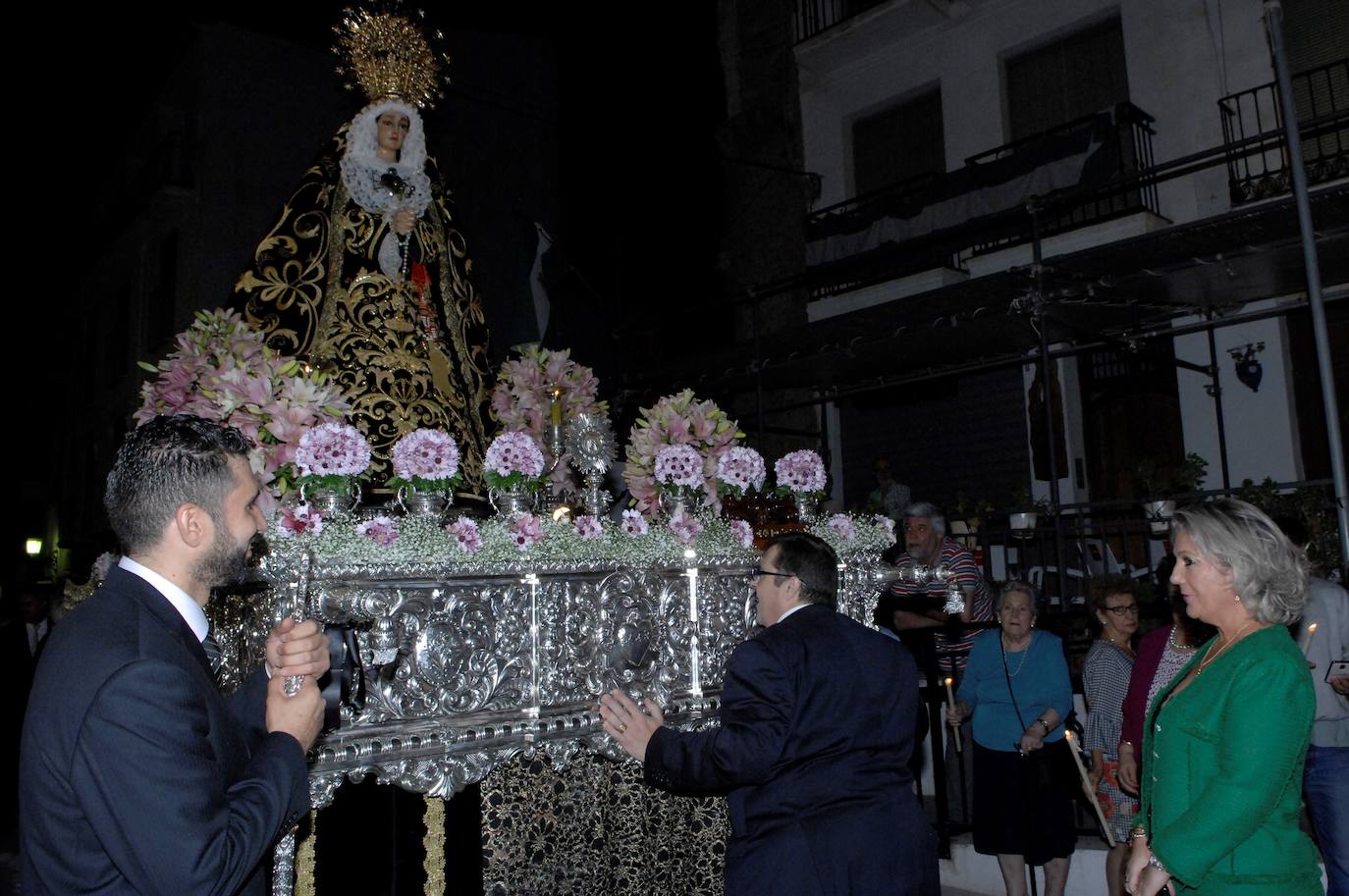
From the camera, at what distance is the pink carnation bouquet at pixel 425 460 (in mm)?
3287

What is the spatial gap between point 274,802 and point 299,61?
1244 centimetres

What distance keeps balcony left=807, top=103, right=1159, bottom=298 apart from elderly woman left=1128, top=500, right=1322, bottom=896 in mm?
8445

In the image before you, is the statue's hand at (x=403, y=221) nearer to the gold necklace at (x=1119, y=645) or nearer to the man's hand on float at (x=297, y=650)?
the man's hand on float at (x=297, y=650)

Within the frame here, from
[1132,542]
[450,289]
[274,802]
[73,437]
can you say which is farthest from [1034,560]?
[73,437]

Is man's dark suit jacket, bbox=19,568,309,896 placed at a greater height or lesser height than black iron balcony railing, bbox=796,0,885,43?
lesser

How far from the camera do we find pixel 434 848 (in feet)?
10.8

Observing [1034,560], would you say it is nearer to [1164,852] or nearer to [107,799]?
[1164,852]

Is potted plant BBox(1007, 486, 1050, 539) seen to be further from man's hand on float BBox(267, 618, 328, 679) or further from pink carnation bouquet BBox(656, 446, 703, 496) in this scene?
man's hand on float BBox(267, 618, 328, 679)

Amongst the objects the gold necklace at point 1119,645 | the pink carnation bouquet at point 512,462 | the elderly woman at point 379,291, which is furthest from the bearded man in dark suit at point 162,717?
the gold necklace at point 1119,645

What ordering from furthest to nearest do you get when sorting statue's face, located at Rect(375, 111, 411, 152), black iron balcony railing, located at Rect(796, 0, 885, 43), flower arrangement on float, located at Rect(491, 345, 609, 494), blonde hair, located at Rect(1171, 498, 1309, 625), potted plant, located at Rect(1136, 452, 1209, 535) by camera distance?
1. black iron balcony railing, located at Rect(796, 0, 885, 43)
2. potted plant, located at Rect(1136, 452, 1209, 535)
3. statue's face, located at Rect(375, 111, 411, 152)
4. flower arrangement on float, located at Rect(491, 345, 609, 494)
5. blonde hair, located at Rect(1171, 498, 1309, 625)

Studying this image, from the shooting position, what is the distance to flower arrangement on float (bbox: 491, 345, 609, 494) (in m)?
4.54

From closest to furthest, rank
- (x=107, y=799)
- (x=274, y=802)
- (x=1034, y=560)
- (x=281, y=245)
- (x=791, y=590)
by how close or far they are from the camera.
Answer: (x=107, y=799)
(x=274, y=802)
(x=791, y=590)
(x=281, y=245)
(x=1034, y=560)

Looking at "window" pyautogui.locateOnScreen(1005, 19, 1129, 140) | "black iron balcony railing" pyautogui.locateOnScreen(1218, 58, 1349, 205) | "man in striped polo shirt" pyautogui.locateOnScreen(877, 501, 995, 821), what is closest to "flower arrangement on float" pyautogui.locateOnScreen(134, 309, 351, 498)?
"man in striped polo shirt" pyautogui.locateOnScreen(877, 501, 995, 821)

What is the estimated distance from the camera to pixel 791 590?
312cm
